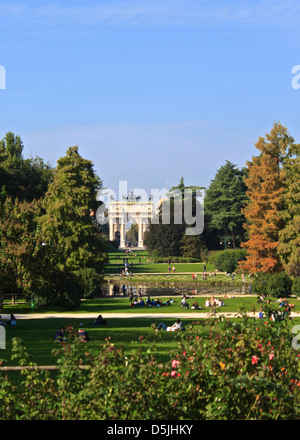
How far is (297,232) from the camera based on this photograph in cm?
4941

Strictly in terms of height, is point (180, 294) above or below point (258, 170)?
below

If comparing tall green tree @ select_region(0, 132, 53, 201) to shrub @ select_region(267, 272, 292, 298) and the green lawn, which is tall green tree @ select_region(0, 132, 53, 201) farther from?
the green lawn

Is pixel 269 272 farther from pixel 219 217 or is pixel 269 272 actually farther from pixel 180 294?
pixel 219 217

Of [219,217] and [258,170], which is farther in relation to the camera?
[219,217]

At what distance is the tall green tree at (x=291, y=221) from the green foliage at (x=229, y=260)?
21.5 m

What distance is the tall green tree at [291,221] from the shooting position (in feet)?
157

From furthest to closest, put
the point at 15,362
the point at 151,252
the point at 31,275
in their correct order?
the point at 151,252
the point at 31,275
the point at 15,362

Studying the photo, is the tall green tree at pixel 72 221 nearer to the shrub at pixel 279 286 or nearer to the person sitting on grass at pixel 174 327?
the shrub at pixel 279 286

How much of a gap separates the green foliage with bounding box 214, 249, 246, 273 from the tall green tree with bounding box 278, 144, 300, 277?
21461 millimetres

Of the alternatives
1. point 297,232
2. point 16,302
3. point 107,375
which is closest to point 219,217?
point 297,232

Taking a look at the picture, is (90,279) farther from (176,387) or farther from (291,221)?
(176,387)

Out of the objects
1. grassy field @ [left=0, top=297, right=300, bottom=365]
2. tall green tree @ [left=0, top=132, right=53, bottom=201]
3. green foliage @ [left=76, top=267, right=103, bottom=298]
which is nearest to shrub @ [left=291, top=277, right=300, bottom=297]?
grassy field @ [left=0, top=297, right=300, bottom=365]

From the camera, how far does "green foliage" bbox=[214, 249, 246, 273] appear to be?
73.2 meters
